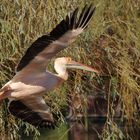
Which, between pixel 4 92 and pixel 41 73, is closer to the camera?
pixel 4 92

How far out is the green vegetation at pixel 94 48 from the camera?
6598mm

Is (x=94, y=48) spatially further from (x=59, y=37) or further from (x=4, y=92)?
(x=59, y=37)

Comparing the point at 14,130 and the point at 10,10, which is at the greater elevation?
the point at 10,10

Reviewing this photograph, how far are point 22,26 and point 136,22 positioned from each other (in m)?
1.29

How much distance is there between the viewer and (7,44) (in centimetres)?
654

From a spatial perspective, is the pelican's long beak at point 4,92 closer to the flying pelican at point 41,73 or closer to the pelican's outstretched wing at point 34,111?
the flying pelican at point 41,73

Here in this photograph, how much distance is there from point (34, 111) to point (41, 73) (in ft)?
2.27

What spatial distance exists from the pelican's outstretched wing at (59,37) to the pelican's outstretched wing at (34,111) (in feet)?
2.85

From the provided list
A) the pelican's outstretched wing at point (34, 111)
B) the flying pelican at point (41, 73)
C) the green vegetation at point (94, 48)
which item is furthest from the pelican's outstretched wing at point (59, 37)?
the green vegetation at point (94, 48)

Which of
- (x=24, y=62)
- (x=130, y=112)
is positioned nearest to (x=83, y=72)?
(x=130, y=112)

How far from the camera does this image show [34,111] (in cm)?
617

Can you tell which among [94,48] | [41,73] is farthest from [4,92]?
[94,48]

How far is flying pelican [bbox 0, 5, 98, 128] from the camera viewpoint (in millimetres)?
5078

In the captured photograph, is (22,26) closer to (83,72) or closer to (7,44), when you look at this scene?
(7,44)
